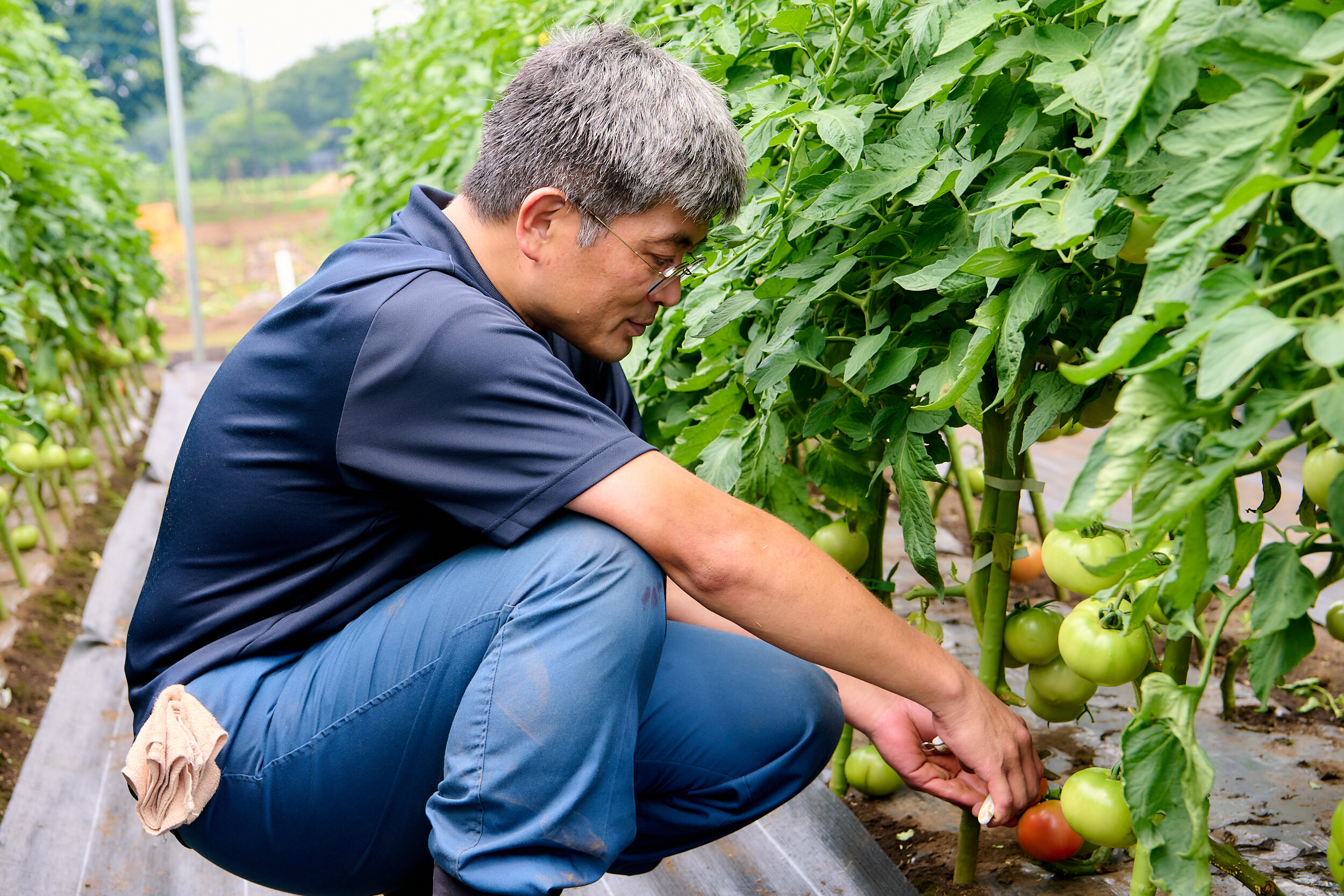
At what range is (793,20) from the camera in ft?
4.03

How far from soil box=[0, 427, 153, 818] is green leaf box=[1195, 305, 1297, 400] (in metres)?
1.89

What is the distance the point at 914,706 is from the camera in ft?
4.39

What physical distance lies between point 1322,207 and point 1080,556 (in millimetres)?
645

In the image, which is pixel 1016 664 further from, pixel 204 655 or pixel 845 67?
pixel 204 655

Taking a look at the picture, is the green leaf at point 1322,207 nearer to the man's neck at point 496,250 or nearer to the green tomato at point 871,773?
the man's neck at point 496,250

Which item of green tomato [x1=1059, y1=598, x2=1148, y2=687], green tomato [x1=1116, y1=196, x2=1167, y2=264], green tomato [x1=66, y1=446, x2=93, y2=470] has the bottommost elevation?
green tomato [x1=66, y1=446, x2=93, y2=470]

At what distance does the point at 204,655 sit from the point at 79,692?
1.28m

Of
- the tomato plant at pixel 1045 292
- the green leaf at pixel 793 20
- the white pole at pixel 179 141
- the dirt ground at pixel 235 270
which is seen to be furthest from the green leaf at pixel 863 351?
the dirt ground at pixel 235 270

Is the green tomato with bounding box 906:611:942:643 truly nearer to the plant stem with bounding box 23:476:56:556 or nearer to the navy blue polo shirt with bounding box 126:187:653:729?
the navy blue polo shirt with bounding box 126:187:653:729

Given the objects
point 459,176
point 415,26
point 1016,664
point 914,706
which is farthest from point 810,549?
point 415,26

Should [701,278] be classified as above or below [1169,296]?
below

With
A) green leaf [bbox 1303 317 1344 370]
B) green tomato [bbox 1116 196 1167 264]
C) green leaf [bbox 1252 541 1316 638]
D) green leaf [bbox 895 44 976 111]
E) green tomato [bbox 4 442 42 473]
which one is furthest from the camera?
green tomato [bbox 4 442 42 473]

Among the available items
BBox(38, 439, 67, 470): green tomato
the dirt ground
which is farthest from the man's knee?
the dirt ground

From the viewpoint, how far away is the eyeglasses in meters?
1.23
